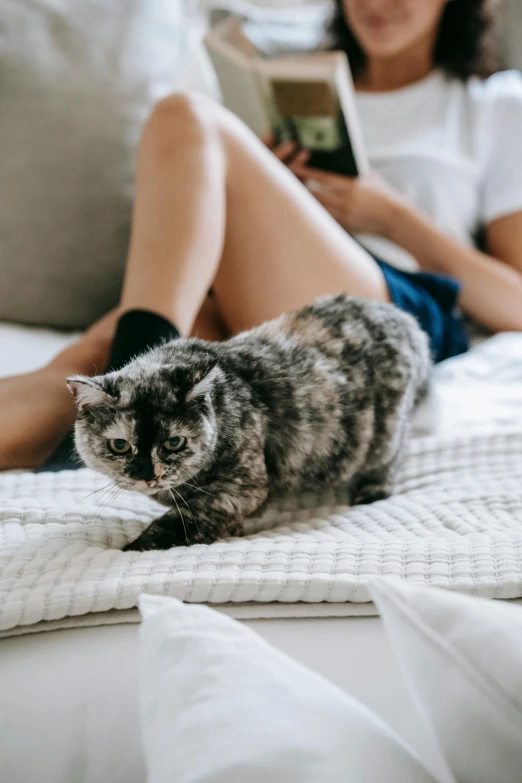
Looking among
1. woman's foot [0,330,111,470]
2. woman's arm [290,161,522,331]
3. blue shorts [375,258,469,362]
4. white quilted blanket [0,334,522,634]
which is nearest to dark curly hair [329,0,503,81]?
woman's arm [290,161,522,331]

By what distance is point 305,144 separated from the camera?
1.31m

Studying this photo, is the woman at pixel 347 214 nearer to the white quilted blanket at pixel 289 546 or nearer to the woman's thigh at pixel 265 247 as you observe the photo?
the woman's thigh at pixel 265 247

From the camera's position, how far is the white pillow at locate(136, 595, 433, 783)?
0.34 metres

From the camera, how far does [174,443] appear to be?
2.20ft

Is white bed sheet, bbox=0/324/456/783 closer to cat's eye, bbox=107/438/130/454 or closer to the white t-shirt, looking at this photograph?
cat's eye, bbox=107/438/130/454

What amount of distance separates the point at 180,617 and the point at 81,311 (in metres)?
1.01

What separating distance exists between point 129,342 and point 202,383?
0.79 ft

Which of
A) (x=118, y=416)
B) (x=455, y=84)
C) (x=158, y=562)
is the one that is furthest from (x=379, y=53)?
(x=158, y=562)

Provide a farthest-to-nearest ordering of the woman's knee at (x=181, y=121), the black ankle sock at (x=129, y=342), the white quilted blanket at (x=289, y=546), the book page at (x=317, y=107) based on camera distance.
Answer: the book page at (x=317, y=107) < the woman's knee at (x=181, y=121) < the black ankle sock at (x=129, y=342) < the white quilted blanket at (x=289, y=546)

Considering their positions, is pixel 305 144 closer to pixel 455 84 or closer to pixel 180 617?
pixel 455 84

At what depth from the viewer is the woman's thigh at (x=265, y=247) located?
1039mm

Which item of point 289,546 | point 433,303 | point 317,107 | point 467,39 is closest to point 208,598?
point 289,546

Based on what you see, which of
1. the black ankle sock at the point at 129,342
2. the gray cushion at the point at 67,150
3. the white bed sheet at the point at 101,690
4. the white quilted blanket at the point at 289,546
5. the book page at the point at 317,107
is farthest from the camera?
the gray cushion at the point at 67,150

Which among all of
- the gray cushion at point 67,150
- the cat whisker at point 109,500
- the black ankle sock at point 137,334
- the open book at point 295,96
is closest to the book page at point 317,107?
the open book at point 295,96
